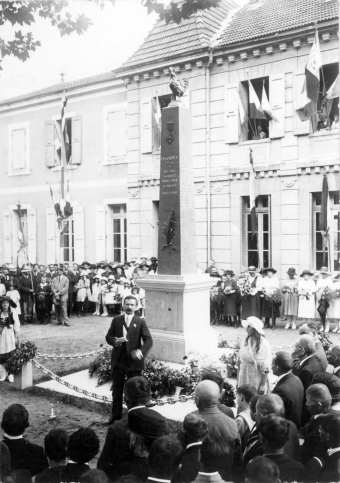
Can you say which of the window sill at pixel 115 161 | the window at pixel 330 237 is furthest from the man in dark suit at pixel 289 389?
the window sill at pixel 115 161

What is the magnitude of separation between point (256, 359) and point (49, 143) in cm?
1632

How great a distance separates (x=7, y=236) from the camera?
69.1 feet

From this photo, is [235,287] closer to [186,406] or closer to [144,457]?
[186,406]

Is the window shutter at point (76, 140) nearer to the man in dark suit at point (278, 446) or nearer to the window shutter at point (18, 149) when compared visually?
the window shutter at point (18, 149)

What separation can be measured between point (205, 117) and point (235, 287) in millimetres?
6087

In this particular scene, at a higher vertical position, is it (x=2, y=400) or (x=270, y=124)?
(x=270, y=124)

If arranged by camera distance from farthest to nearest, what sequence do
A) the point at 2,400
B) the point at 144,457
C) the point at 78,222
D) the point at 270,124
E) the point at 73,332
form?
the point at 78,222, the point at 270,124, the point at 73,332, the point at 2,400, the point at 144,457

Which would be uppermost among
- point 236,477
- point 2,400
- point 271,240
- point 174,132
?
point 174,132

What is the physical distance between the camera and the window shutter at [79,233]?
64.0ft

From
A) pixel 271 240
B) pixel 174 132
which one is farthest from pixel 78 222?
pixel 174 132

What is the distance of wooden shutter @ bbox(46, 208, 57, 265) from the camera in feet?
65.4

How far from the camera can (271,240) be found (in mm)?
15539

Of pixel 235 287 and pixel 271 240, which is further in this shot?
pixel 271 240

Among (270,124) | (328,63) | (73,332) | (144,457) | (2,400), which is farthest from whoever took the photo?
(270,124)
